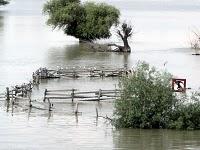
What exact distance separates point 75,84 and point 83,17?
4713 centimetres

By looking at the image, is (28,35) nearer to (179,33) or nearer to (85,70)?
(179,33)

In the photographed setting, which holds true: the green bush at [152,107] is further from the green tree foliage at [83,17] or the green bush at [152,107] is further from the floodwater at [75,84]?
the green tree foliage at [83,17]

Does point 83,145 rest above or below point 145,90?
below

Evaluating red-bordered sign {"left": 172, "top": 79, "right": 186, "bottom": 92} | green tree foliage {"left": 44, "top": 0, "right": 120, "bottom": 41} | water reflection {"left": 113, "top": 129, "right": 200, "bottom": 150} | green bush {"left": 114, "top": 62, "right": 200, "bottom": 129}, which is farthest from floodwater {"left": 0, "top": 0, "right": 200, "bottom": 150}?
green tree foliage {"left": 44, "top": 0, "right": 120, "bottom": 41}

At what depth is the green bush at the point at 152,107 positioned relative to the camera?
35.3 meters

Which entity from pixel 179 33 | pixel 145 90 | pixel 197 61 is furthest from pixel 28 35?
pixel 145 90

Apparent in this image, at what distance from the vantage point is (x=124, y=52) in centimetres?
8638

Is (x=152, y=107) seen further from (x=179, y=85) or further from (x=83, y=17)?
(x=83, y=17)

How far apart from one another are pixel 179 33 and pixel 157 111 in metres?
89.9

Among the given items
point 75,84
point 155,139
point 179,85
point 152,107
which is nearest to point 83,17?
point 75,84

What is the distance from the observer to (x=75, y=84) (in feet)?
184

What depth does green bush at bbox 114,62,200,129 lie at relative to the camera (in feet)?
116

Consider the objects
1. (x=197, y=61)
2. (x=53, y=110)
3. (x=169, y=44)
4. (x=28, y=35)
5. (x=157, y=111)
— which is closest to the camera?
(x=157, y=111)

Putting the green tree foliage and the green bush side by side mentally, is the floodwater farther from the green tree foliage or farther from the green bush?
the green tree foliage
